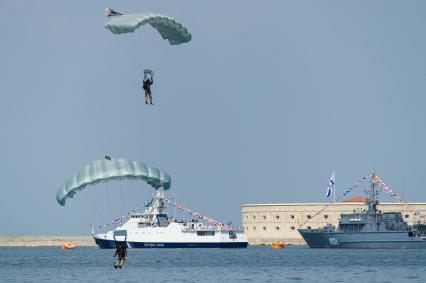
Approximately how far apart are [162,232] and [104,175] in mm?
69755

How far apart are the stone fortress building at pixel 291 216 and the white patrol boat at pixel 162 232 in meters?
32.4

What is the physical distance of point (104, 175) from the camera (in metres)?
75.1

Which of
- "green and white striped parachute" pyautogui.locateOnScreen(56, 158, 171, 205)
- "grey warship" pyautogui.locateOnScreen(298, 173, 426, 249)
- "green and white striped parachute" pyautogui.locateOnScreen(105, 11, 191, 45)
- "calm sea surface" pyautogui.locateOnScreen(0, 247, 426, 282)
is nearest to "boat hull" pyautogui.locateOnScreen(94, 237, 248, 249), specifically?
"grey warship" pyautogui.locateOnScreen(298, 173, 426, 249)

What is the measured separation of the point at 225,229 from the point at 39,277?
237ft

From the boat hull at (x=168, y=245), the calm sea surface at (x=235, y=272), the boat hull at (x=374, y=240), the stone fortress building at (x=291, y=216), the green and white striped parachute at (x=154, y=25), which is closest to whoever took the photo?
the green and white striped parachute at (x=154, y=25)

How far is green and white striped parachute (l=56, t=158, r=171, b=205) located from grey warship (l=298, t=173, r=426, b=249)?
200 feet

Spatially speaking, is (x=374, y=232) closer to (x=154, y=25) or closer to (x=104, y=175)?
(x=104, y=175)

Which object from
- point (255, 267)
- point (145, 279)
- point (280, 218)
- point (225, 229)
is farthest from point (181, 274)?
point (280, 218)

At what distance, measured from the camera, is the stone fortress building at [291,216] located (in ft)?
570

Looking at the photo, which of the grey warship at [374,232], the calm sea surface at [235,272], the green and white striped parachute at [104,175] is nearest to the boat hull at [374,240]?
the grey warship at [374,232]

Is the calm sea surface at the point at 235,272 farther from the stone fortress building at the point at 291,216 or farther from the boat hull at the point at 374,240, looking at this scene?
the stone fortress building at the point at 291,216

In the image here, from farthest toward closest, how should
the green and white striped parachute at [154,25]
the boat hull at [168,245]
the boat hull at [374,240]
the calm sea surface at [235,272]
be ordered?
the boat hull at [168,245], the boat hull at [374,240], the calm sea surface at [235,272], the green and white striped parachute at [154,25]

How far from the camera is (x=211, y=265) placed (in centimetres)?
9488

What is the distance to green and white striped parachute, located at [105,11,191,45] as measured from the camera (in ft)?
207
